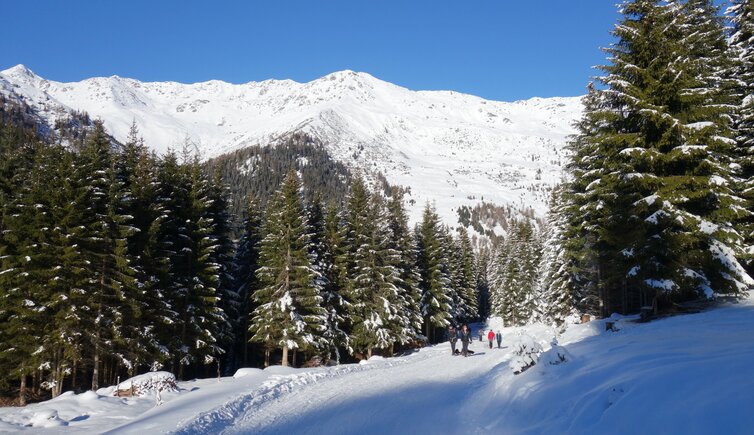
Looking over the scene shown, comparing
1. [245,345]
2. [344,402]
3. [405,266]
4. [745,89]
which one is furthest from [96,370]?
[745,89]

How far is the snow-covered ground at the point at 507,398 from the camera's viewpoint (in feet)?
23.1

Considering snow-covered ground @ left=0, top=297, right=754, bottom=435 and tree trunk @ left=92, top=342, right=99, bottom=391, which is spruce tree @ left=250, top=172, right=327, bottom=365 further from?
tree trunk @ left=92, top=342, right=99, bottom=391

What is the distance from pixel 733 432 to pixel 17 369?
30287mm

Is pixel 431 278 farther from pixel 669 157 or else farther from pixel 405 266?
pixel 669 157

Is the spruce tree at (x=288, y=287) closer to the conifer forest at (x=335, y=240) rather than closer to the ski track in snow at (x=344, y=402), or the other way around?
the conifer forest at (x=335, y=240)

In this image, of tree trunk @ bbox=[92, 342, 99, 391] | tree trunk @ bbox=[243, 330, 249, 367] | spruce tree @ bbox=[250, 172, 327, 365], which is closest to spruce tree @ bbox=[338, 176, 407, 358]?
spruce tree @ bbox=[250, 172, 327, 365]

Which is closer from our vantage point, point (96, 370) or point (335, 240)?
point (96, 370)

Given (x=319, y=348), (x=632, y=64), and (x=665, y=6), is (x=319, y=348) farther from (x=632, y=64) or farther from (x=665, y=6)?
(x=665, y=6)

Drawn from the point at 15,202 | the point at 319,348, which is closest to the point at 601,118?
the point at 319,348

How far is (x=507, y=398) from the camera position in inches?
507

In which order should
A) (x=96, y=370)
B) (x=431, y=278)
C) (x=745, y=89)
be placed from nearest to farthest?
(x=745, y=89), (x=96, y=370), (x=431, y=278)

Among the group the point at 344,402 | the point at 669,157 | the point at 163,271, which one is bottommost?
the point at 344,402

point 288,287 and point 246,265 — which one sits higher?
point 246,265

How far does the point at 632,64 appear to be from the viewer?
18281mm
